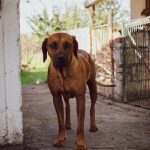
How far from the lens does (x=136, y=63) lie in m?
11.1

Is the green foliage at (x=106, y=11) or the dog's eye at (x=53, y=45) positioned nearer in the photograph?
the dog's eye at (x=53, y=45)

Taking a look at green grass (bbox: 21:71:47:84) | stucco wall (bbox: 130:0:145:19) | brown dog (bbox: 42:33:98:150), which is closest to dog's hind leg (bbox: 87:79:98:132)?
brown dog (bbox: 42:33:98:150)

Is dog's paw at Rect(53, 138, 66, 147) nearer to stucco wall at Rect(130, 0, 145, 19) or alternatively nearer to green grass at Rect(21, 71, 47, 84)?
stucco wall at Rect(130, 0, 145, 19)

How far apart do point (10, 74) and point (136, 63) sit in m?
5.51

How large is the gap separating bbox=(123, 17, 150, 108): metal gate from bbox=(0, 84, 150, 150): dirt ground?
878mm

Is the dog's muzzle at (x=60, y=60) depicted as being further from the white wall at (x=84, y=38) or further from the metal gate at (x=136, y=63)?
the white wall at (x=84, y=38)

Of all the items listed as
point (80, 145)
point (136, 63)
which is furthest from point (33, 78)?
point (80, 145)

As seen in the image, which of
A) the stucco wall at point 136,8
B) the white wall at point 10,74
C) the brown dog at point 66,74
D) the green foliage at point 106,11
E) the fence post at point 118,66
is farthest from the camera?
the green foliage at point 106,11

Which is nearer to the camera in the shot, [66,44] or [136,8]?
[66,44]

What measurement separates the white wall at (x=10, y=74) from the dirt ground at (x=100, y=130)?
0.27m

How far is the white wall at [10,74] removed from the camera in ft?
20.1

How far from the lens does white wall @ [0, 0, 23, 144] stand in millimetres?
6113

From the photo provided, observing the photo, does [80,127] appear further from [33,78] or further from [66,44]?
[33,78]

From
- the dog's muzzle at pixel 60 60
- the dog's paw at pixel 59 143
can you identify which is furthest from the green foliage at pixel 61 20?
the dog's muzzle at pixel 60 60
